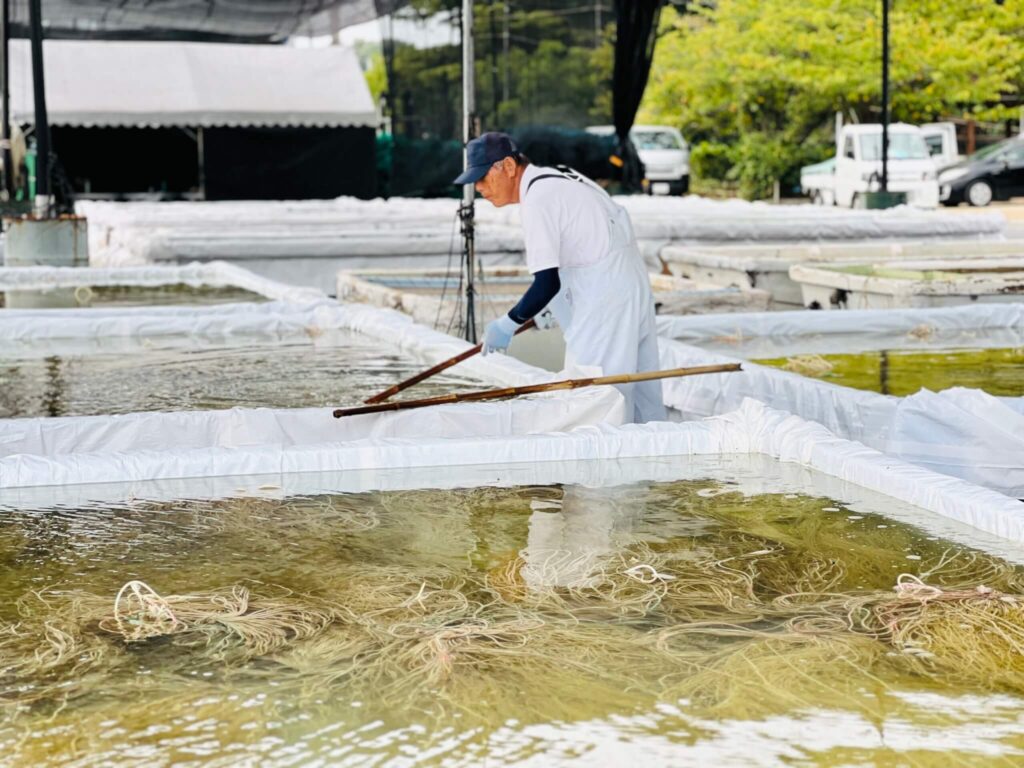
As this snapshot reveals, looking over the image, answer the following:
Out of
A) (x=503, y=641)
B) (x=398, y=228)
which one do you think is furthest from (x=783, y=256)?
(x=503, y=641)

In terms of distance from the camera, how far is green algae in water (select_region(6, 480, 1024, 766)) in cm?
279

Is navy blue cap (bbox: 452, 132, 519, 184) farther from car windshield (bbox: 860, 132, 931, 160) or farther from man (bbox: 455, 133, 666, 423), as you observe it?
car windshield (bbox: 860, 132, 931, 160)

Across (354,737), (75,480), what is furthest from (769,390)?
(354,737)

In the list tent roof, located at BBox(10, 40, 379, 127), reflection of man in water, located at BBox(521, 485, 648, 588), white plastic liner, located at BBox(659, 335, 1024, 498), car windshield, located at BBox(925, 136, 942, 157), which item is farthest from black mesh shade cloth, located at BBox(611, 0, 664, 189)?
reflection of man in water, located at BBox(521, 485, 648, 588)

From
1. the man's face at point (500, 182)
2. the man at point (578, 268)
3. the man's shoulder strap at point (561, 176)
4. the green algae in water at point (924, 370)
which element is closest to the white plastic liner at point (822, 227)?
the green algae in water at point (924, 370)

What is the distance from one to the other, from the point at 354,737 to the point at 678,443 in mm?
2621

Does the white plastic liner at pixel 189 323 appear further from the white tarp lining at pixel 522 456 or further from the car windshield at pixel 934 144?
the car windshield at pixel 934 144

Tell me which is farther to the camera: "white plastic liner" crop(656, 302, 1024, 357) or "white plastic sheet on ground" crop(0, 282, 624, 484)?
"white plastic liner" crop(656, 302, 1024, 357)

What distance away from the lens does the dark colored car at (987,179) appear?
27172 mm

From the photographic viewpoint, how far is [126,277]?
40.5ft

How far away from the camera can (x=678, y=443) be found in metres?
5.25

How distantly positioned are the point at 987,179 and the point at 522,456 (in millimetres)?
23986

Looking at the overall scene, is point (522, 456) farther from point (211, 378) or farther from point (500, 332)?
point (211, 378)

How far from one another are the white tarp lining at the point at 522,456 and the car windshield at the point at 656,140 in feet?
81.4
